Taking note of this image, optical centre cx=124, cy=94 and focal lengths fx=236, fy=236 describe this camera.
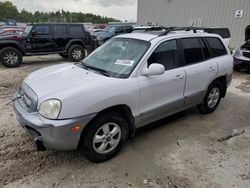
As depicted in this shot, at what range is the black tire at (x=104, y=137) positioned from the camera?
2895mm

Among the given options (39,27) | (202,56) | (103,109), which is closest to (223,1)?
(39,27)

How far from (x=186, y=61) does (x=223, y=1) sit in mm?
12996

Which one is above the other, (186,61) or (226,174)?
(186,61)

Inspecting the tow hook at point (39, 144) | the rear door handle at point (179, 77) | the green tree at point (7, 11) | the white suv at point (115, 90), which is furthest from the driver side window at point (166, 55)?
the green tree at point (7, 11)

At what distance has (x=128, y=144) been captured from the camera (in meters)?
→ 3.66

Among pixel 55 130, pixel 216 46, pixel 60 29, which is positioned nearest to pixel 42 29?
pixel 60 29

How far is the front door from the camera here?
133 inches

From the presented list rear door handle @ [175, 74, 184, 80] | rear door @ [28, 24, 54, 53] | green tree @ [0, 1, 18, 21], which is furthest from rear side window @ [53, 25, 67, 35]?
green tree @ [0, 1, 18, 21]

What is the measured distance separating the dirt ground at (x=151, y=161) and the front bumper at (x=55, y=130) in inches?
17.3

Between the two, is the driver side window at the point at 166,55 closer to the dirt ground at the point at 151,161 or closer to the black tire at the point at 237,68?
the dirt ground at the point at 151,161

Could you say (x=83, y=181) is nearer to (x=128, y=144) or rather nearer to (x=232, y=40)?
(x=128, y=144)

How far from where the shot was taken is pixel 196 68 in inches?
162

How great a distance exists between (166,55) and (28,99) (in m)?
2.13

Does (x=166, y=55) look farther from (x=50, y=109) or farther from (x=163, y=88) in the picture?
(x=50, y=109)
